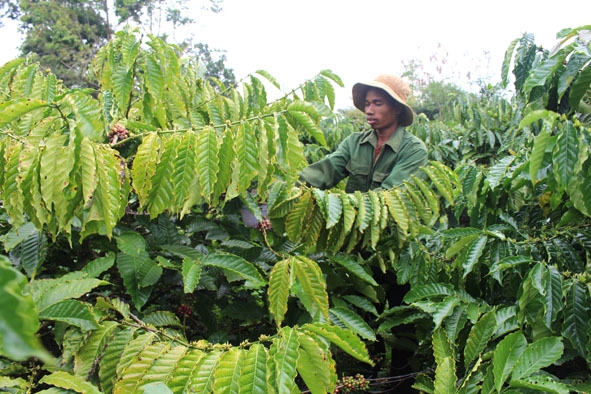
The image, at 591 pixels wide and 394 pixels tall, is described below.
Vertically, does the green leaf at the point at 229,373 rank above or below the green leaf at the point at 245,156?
below

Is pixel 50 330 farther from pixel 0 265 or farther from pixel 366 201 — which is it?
pixel 0 265

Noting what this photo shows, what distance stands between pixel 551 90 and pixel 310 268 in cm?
129

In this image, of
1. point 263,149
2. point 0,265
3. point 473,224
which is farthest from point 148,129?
point 473,224

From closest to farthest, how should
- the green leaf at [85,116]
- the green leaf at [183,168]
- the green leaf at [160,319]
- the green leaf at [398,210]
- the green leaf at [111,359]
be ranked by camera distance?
the green leaf at [85,116] → the green leaf at [111,359] → the green leaf at [183,168] → the green leaf at [160,319] → the green leaf at [398,210]

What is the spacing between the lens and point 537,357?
1.34m

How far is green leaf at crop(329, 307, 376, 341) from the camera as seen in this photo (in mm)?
1720

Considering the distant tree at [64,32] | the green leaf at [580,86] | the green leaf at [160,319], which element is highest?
the distant tree at [64,32]

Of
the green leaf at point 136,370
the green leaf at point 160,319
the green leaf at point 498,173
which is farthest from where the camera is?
the green leaf at point 498,173

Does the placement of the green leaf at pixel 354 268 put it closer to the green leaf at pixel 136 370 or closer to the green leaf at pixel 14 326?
the green leaf at pixel 136 370

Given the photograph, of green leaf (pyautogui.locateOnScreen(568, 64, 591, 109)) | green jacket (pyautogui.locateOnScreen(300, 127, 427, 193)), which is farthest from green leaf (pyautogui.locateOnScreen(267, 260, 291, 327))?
green leaf (pyautogui.locateOnScreen(568, 64, 591, 109))

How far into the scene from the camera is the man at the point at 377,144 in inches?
104

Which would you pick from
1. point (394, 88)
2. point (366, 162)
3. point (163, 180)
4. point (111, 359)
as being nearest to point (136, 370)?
point (111, 359)

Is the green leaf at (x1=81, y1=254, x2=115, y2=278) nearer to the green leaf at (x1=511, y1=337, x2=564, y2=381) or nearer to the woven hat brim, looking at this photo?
the green leaf at (x1=511, y1=337, x2=564, y2=381)

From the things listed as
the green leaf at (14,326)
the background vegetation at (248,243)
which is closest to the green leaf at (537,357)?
the background vegetation at (248,243)
